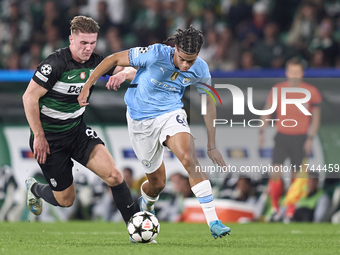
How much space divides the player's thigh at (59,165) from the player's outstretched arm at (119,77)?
36.2 inches

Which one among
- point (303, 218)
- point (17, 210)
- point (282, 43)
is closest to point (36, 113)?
point (17, 210)

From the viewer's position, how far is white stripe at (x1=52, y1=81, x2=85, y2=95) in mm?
6945

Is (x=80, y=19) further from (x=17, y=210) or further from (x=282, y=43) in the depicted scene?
(x=282, y=43)

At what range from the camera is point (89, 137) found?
7293mm

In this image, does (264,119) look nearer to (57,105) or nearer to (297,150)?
(297,150)

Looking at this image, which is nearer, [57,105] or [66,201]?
[57,105]

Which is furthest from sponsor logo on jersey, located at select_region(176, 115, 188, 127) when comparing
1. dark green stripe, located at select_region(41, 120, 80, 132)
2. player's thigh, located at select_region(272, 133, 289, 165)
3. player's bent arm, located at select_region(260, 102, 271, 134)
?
player's bent arm, located at select_region(260, 102, 271, 134)

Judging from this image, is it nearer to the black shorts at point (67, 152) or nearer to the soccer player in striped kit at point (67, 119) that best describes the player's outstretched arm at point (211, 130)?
the soccer player in striped kit at point (67, 119)

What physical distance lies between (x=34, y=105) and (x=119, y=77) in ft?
3.12

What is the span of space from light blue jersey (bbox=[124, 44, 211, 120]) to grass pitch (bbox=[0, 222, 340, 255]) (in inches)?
59.4

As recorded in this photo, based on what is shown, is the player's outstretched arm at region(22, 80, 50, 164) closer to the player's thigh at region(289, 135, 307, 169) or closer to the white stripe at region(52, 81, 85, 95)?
the white stripe at region(52, 81, 85, 95)

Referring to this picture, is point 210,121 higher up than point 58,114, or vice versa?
point 58,114

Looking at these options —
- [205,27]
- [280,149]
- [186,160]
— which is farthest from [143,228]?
[205,27]

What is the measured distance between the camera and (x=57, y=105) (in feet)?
23.2
